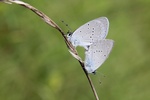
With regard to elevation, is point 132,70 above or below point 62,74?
below

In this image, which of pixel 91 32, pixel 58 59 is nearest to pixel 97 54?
pixel 91 32

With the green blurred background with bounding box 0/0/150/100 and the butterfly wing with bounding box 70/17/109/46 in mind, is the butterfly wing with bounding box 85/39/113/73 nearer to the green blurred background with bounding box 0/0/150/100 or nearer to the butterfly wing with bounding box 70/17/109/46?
the butterfly wing with bounding box 70/17/109/46

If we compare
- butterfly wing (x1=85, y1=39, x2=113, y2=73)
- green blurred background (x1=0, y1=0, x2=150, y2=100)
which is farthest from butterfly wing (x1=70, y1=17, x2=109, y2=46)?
green blurred background (x1=0, y1=0, x2=150, y2=100)

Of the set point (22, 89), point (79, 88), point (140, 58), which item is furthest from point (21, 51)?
point (140, 58)

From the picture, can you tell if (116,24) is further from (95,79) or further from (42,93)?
(42,93)

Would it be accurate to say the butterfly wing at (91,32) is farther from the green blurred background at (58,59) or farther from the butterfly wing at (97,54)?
the green blurred background at (58,59)

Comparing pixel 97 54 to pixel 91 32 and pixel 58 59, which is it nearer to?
pixel 91 32

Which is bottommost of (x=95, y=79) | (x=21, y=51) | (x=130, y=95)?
(x=130, y=95)

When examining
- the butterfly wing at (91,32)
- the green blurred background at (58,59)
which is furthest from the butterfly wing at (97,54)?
the green blurred background at (58,59)
